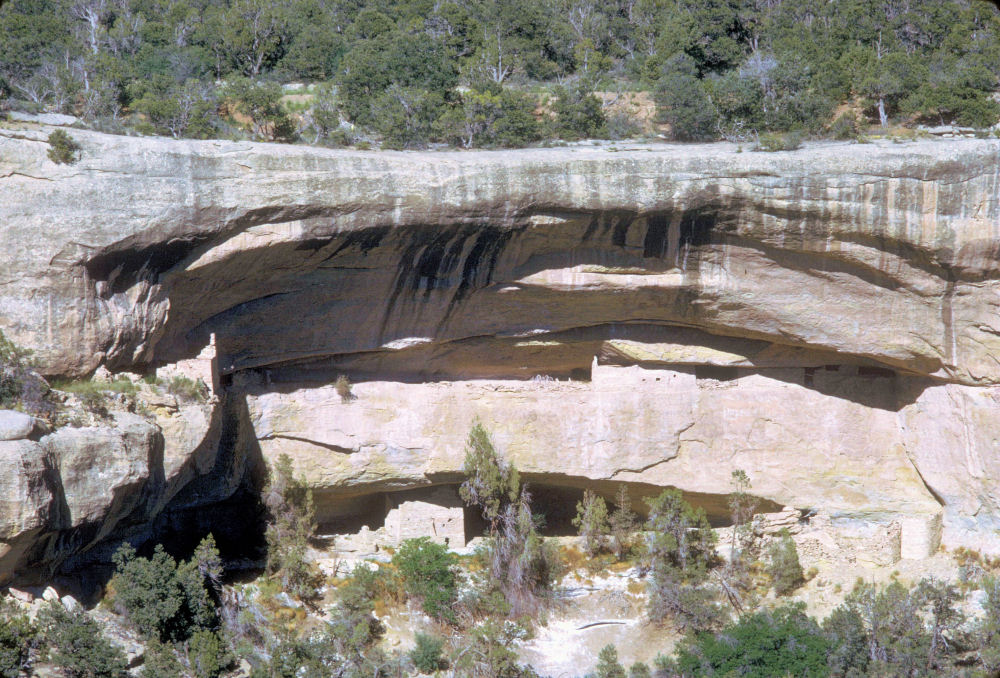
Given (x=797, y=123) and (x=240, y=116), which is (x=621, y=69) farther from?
(x=240, y=116)

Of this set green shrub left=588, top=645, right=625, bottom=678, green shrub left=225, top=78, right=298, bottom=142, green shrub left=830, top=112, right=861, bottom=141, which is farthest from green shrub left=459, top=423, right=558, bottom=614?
green shrub left=830, top=112, right=861, bottom=141

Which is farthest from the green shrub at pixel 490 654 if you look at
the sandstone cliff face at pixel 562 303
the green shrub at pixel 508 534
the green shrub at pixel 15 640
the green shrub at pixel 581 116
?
the green shrub at pixel 581 116

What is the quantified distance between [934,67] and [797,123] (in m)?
3.57

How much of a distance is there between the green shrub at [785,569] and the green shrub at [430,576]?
4.52 meters

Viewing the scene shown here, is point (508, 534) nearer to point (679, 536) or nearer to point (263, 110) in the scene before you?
point (679, 536)

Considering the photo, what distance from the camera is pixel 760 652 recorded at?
15.3 m

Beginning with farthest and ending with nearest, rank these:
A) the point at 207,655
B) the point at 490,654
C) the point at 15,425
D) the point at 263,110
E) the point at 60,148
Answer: the point at 263,110, the point at 490,654, the point at 207,655, the point at 60,148, the point at 15,425

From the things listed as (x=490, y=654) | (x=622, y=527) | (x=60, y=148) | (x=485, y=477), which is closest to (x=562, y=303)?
(x=485, y=477)

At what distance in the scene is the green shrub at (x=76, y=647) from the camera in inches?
535

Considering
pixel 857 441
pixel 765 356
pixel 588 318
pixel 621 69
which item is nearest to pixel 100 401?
pixel 588 318

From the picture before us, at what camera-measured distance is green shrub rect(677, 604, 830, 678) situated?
1524 cm

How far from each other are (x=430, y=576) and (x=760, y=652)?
4.42 m

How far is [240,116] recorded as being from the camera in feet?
70.2

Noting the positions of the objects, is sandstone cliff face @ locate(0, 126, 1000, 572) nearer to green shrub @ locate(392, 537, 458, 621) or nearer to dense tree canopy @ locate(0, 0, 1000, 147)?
green shrub @ locate(392, 537, 458, 621)
